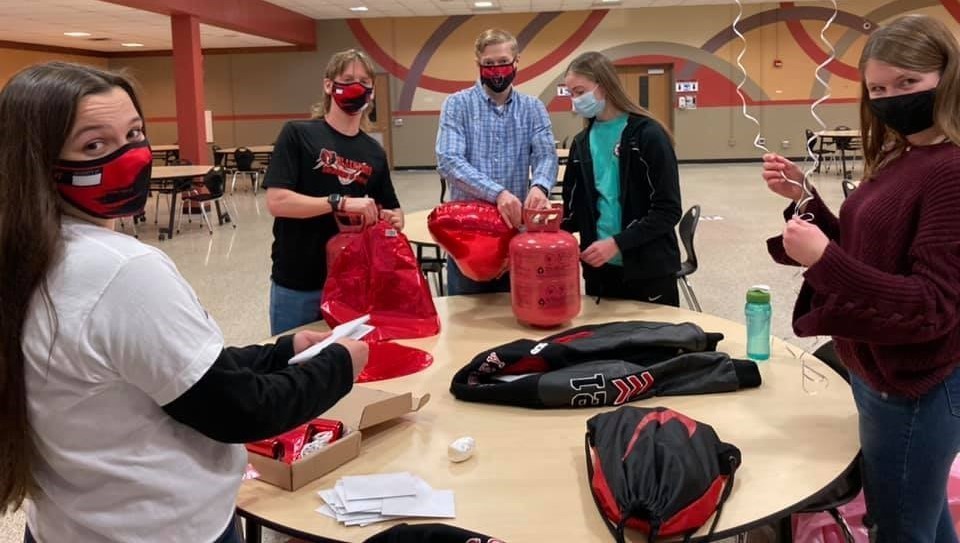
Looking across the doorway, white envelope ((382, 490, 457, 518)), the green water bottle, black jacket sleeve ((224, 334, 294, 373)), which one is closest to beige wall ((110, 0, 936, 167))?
the doorway

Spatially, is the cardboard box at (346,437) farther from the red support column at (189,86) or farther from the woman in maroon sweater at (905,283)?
the red support column at (189,86)

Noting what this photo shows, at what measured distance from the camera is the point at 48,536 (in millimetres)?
1111

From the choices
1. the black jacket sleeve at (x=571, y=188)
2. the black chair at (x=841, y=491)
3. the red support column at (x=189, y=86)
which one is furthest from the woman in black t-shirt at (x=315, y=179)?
the red support column at (x=189, y=86)

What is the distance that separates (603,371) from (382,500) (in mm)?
666

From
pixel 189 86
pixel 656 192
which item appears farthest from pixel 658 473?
pixel 189 86

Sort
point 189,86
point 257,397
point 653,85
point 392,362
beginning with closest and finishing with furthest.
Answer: point 257,397, point 392,362, point 189,86, point 653,85

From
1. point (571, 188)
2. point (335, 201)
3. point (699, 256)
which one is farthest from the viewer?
point (699, 256)

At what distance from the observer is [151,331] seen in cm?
99

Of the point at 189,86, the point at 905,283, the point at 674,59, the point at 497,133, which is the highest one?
the point at 674,59

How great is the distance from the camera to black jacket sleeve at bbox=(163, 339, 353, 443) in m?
1.05

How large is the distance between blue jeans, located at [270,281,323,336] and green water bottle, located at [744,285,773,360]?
134cm

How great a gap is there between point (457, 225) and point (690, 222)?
99.8 inches

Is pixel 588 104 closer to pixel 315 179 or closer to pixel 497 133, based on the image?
pixel 497 133

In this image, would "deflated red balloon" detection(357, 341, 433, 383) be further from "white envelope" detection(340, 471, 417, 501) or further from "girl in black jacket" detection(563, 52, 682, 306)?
"girl in black jacket" detection(563, 52, 682, 306)
